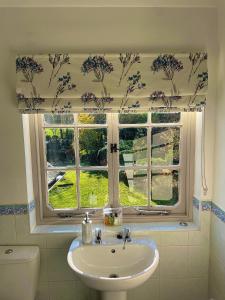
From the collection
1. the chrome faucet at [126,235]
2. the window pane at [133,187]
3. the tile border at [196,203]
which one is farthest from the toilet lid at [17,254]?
the tile border at [196,203]

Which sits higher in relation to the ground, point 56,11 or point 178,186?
point 56,11

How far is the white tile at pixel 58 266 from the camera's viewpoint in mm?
1889

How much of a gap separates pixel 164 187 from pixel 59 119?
94cm

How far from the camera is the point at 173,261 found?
191 centimetres

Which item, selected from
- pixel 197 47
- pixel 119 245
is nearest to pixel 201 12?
pixel 197 47

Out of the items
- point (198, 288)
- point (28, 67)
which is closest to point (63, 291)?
point (198, 288)

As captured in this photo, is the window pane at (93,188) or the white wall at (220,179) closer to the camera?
the white wall at (220,179)

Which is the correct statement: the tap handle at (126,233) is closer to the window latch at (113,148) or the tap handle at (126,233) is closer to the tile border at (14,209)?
the window latch at (113,148)

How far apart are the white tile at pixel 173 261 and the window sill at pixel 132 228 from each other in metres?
0.14

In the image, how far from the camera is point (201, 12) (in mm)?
1714

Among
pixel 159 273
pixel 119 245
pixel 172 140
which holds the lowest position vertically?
pixel 159 273

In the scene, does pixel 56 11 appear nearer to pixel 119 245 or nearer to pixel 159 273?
pixel 119 245

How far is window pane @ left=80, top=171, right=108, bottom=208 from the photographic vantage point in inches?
78.2

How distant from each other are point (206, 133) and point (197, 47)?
0.57 meters
